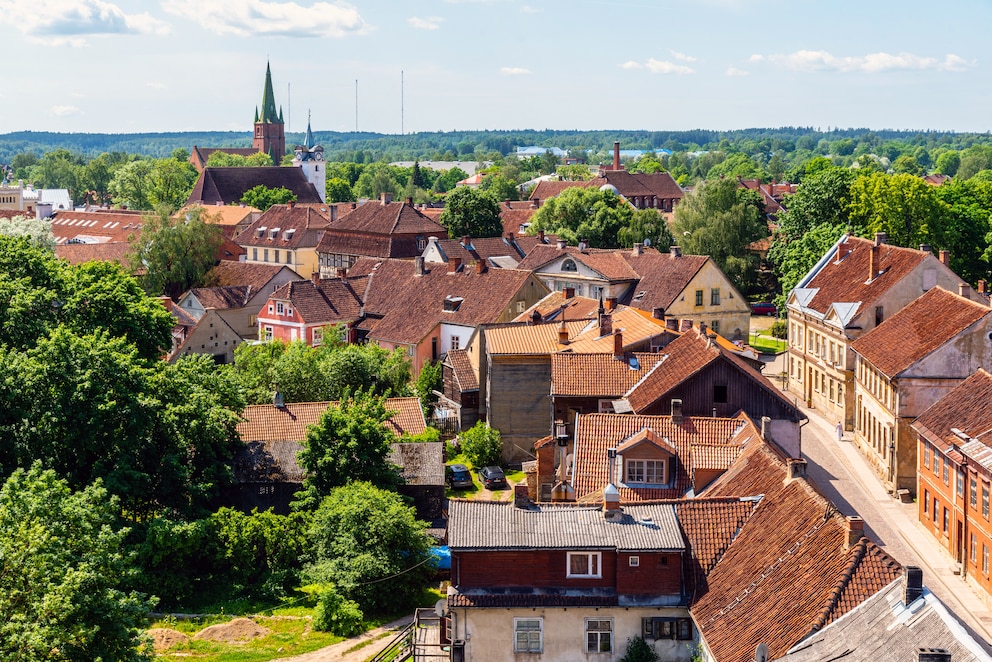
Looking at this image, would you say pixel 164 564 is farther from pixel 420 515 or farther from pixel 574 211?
pixel 574 211

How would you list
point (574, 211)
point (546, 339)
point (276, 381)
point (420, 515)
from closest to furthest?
point (420, 515)
point (546, 339)
point (276, 381)
point (574, 211)

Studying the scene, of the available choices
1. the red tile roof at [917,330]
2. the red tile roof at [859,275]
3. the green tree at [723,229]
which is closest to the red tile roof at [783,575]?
the red tile roof at [917,330]

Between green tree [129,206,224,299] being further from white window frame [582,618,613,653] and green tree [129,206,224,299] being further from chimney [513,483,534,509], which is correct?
white window frame [582,618,613,653]

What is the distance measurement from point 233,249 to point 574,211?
28379 mm

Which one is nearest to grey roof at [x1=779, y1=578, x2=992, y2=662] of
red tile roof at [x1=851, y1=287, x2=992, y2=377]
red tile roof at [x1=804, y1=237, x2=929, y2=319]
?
red tile roof at [x1=851, y1=287, x2=992, y2=377]

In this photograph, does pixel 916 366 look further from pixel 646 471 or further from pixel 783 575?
pixel 783 575

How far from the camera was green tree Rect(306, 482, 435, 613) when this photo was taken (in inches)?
1596

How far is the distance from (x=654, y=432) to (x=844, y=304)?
82.7 feet

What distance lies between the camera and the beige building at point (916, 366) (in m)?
48.9

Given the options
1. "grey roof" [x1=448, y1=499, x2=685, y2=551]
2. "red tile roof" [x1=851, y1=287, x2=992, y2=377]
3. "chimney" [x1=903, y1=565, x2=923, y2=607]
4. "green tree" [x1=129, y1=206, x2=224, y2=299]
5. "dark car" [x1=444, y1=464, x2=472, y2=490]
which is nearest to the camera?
"chimney" [x1=903, y1=565, x2=923, y2=607]

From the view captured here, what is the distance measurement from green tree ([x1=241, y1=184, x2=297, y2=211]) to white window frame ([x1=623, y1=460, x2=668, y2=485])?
102995 mm

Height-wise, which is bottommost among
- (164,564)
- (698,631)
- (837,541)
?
(164,564)

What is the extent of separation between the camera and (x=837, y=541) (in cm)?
2806

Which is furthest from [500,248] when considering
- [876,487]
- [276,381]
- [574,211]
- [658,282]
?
[876,487]
